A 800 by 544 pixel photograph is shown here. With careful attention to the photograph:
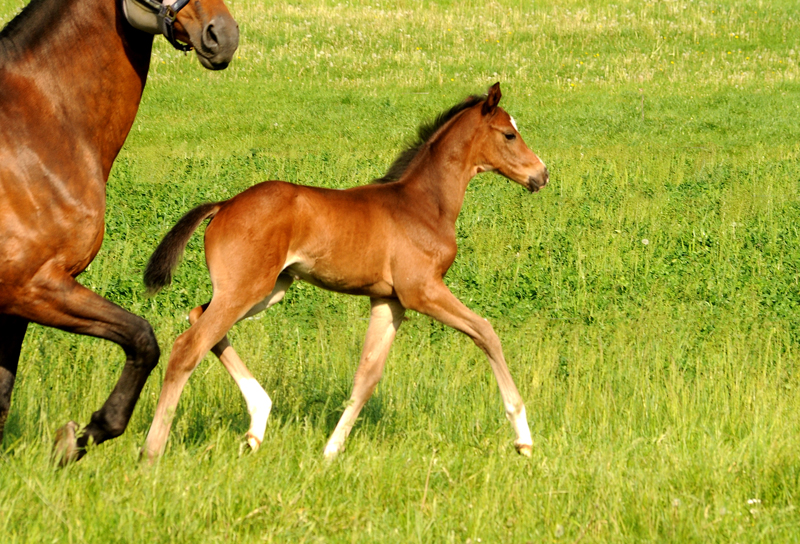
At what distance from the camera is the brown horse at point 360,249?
455 centimetres

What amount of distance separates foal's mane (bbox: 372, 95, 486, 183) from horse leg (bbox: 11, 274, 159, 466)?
6.52 ft

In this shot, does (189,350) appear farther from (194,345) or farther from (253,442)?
(253,442)

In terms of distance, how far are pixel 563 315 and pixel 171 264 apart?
367 centimetres

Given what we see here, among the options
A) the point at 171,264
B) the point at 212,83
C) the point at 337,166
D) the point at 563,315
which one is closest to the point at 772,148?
the point at 337,166

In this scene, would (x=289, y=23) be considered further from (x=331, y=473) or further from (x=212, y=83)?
(x=331, y=473)

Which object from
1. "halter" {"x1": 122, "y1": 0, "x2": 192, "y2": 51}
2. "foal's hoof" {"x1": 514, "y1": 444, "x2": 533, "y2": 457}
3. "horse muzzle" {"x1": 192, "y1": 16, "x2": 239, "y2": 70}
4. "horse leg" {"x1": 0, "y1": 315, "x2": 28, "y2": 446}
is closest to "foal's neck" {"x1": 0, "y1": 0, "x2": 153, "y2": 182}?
"halter" {"x1": 122, "y1": 0, "x2": 192, "y2": 51}

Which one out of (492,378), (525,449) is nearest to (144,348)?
(525,449)

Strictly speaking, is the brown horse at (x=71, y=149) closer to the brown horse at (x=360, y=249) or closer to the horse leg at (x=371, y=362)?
the brown horse at (x=360, y=249)

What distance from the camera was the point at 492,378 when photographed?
5.93 metres

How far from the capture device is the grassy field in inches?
149

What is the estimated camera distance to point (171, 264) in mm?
4656

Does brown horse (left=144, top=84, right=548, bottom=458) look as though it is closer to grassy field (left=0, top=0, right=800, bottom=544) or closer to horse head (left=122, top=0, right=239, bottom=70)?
grassy field (left=0, top=0, right=800, bottom=544)

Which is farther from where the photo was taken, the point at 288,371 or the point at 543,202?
the point at 543,202

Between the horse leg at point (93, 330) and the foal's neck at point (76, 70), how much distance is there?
23.7 inches
